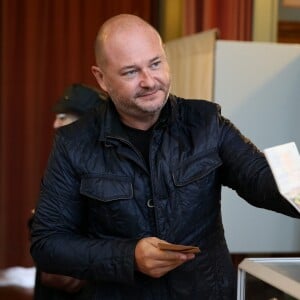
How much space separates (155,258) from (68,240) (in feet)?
0.80

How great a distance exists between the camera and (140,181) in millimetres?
1381

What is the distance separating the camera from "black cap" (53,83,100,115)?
243 cm

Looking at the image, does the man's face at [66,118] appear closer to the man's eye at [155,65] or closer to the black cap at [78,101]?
the black cap at [78,101]

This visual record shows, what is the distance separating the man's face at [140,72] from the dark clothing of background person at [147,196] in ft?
0.30

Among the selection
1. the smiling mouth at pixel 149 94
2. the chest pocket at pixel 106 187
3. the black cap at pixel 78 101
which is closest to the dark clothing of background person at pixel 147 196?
the chest pocket at pixel 106 187

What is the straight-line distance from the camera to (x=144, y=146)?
1.42 meters

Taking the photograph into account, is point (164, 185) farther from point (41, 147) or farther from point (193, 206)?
point (41, 147)

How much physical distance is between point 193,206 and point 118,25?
422 mm

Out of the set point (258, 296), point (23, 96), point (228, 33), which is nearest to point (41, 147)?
point (23, 96)

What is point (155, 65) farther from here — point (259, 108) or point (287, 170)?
point (259, 108)

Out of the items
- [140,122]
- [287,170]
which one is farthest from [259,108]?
[287,170]

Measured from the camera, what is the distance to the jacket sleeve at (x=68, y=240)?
132cm

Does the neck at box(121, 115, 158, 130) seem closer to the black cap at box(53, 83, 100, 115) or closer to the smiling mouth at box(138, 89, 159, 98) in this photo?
the smiling mouth at box(138, 89, 159, 98)

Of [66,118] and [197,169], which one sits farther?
[66,118]
